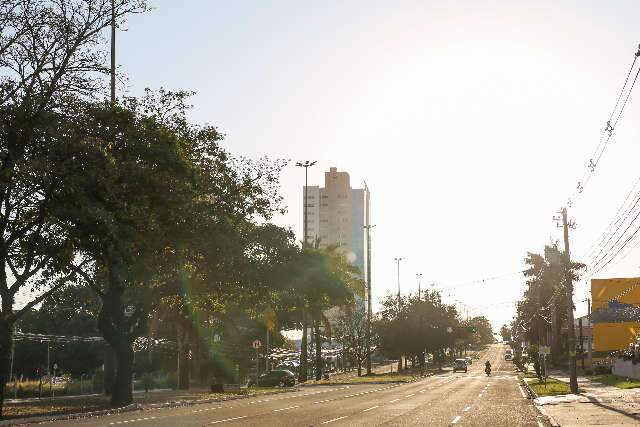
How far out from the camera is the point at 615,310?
87.4m

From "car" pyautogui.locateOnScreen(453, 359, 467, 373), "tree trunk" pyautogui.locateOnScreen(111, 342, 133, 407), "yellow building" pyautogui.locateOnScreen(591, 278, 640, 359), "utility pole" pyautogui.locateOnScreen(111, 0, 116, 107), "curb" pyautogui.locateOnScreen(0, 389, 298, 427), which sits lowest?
"car" pyautogui.locateOnScreen(453, 359, 467, 373)

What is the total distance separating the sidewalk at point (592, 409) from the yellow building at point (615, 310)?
48776 millimetres

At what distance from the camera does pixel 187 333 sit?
188ft

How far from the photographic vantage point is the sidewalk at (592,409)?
23.9 m

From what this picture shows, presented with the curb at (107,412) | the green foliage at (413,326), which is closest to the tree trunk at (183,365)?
the curb at (107,412)

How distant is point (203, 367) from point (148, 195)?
123 ft

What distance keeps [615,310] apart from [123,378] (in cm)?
6671

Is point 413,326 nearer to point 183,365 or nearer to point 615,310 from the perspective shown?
point 615,310

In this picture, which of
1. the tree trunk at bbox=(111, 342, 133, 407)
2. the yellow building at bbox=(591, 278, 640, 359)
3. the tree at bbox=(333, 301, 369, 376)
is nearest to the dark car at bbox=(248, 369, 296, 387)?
the tree trunk at bbox=(111, 342, 133, 407)

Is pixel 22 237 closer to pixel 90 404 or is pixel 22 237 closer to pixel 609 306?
pixel 90 404

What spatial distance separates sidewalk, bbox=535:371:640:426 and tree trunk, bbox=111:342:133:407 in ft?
58.3

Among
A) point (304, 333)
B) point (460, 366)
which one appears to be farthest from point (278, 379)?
point (460, 366)

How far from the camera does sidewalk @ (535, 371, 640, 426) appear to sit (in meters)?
23.9

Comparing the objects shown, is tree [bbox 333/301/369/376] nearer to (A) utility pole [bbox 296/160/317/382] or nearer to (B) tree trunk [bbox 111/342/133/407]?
(A) utility pole [bbox 296/160/317/382]
